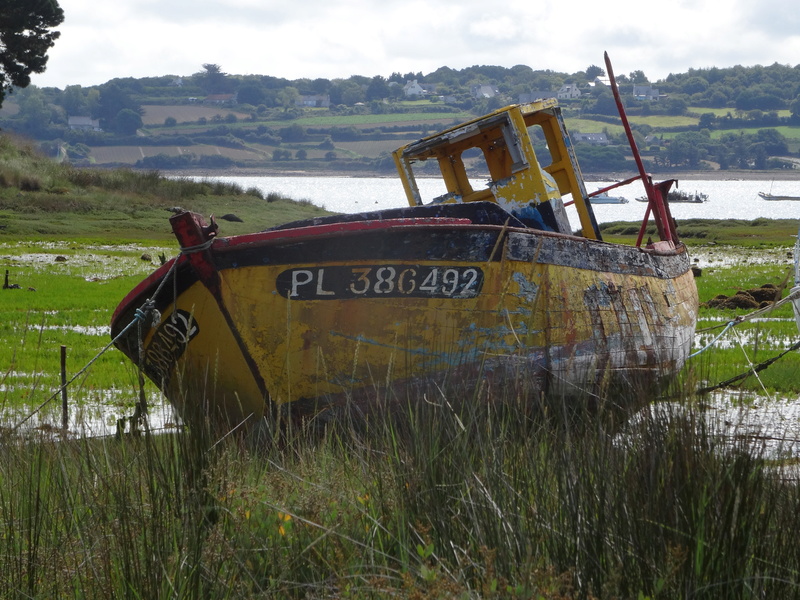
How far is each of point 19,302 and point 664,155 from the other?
116 m

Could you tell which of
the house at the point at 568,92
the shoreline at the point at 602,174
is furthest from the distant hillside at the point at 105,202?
the house at the point at 568,92

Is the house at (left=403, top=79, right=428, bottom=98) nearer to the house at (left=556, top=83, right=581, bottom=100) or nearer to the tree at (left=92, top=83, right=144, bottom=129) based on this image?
the house at (left=556, top=83, right=581, bottom=100)

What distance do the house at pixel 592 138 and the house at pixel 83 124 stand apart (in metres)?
74.4

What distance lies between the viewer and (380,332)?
20.0 feet

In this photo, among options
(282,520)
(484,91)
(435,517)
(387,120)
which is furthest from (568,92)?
(435,517)

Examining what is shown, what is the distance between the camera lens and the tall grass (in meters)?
3.13

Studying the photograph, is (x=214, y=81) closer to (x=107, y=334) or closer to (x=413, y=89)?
Answer: (x=413, y=89)

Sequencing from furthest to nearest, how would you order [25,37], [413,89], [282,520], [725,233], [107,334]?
[413,89] → [725,233] → [25,37] → [107,334] → [282,520]

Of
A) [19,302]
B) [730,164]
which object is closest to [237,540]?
[19,302]

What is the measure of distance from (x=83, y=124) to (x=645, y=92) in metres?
93.9

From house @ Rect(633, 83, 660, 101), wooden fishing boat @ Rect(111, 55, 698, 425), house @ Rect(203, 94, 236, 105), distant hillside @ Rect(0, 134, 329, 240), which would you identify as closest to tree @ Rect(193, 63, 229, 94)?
house @ Rect(203, 94, 236, 105)

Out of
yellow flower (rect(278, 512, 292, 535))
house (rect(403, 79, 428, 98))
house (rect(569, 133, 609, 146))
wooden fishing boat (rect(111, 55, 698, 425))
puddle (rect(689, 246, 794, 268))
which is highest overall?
house (rect(403, 79, 428, 98))

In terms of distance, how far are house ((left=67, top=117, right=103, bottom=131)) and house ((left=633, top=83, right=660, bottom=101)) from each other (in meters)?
87.6

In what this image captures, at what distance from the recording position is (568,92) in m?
160
